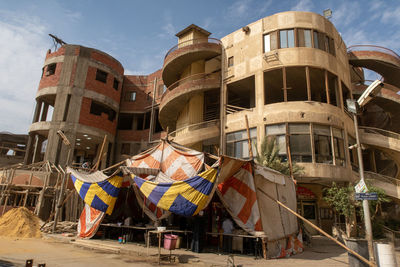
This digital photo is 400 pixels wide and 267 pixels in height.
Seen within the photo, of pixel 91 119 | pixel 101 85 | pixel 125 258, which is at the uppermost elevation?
pixel 101 85

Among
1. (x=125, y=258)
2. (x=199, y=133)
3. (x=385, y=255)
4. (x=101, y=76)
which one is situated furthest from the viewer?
(x=101, y=76)

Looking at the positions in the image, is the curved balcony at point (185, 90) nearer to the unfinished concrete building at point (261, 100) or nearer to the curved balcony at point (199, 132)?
the unfinished concrete building at point (261, 100)

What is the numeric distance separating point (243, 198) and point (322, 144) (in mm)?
11054

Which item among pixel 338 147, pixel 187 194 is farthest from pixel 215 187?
pixel 338 147

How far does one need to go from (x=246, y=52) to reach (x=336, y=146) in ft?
34.9

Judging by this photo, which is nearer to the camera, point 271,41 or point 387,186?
point 387,186

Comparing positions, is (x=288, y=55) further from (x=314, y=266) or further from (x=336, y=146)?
(x=314, y=266)

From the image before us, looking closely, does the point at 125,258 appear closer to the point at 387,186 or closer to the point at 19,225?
the point at 19,225

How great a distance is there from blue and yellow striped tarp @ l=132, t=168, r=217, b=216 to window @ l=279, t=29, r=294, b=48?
53.1ft

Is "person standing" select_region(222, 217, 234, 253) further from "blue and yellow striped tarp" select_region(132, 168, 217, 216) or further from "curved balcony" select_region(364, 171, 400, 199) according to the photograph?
"curved balcony" select_region(364, 171, 400, 199)

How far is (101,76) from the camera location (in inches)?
1368

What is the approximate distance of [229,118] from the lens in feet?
75.4

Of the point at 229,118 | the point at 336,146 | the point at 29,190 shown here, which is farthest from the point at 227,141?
the point at 29,190

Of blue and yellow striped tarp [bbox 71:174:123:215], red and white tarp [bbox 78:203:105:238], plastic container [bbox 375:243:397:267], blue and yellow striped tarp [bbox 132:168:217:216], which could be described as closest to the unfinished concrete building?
blue and yellow striped tarp [bbox 71:174:123:215]
